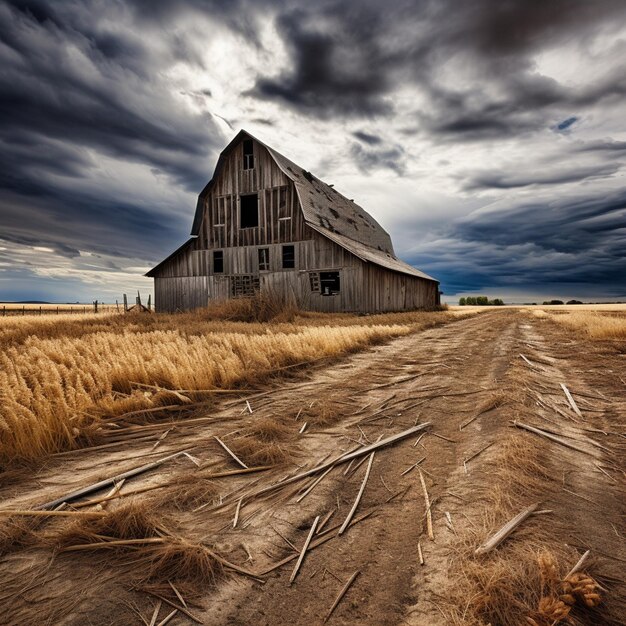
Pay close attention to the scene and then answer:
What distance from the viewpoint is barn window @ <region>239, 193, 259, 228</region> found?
25.0m

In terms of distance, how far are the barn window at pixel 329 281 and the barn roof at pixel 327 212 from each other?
220cm

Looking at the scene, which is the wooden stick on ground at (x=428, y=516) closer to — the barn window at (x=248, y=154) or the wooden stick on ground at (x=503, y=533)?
the wooden stick on ground at (x=503, y=533)

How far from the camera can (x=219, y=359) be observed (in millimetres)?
5477

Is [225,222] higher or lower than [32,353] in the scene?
higher

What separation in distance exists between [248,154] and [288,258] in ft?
26.3

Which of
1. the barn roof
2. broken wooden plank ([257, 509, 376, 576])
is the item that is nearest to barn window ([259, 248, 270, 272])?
the barn roof

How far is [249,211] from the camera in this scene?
25.7 meters

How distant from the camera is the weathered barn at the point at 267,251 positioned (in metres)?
23.1

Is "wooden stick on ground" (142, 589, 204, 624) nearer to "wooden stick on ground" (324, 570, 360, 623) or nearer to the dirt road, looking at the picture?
the dirt road

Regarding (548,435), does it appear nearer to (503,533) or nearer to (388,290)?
(503,533)

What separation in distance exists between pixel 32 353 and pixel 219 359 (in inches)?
103

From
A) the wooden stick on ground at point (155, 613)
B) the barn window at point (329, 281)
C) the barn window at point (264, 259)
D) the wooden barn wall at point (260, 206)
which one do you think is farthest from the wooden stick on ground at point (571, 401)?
the barn window at point (264, 259)

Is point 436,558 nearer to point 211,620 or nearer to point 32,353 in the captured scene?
point 211,620

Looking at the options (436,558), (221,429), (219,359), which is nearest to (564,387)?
(436,558)
